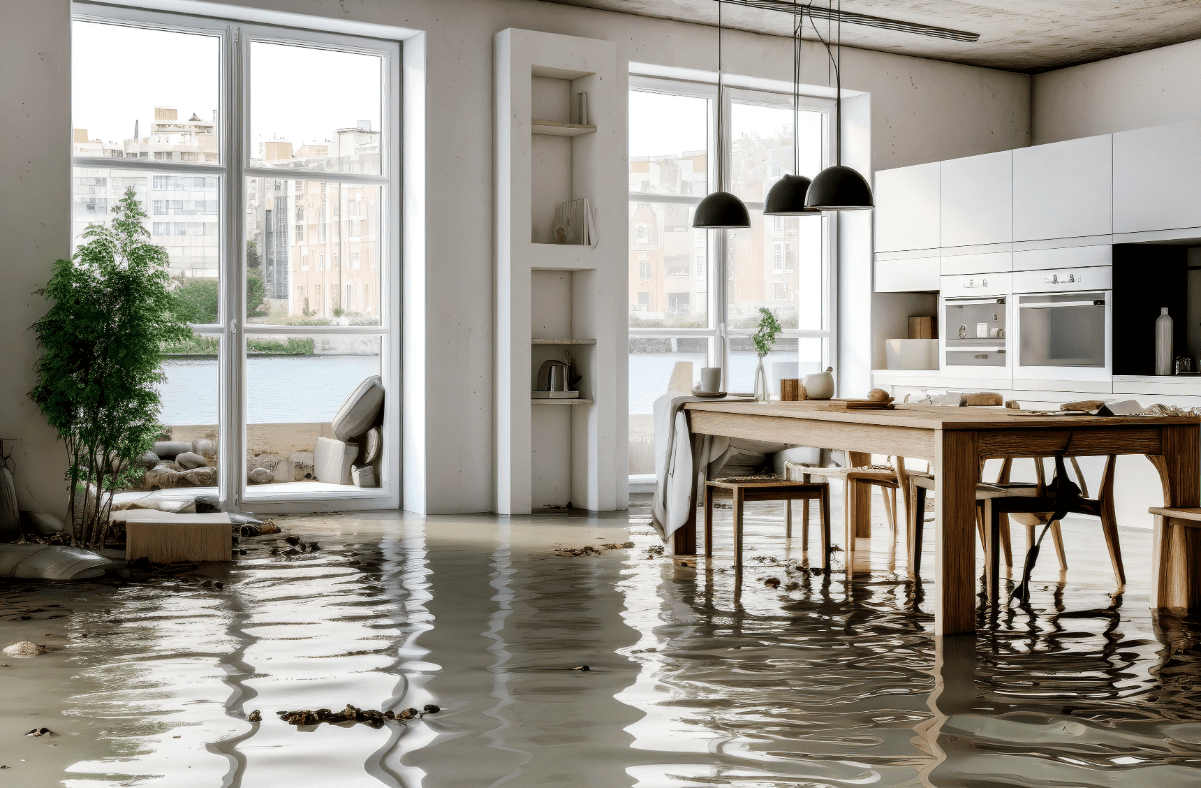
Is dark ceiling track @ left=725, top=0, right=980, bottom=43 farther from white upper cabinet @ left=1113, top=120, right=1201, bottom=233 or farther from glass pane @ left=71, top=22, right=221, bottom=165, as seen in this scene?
glass pane @ left=71, top=22, right=221, bottom=165

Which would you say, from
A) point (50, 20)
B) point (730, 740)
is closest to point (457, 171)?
point (50, 20)

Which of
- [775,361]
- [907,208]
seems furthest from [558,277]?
[907,208]

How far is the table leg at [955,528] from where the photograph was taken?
4121 millimetres

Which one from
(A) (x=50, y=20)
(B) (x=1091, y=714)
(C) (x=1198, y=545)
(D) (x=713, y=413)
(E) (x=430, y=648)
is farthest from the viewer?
(A) (x=50, y=20)

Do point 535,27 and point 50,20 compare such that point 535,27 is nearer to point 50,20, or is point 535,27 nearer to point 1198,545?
point 50,20

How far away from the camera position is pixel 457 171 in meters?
7.54

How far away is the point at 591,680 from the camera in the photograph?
3.52 m

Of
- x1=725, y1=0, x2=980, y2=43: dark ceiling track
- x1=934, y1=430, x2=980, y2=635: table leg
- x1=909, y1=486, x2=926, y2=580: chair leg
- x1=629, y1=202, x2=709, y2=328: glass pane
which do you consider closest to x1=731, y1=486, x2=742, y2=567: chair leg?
x1=909, y1=486, x2=926, y2=580: chair leg

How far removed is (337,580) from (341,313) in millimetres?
2936

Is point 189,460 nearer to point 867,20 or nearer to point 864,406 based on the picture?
point 864,406

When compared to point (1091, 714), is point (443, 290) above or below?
above

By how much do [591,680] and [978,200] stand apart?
5.77m

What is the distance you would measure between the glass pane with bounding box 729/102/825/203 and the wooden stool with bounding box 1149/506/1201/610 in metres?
4.79

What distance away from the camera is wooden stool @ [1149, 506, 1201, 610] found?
457cm
